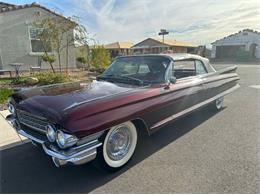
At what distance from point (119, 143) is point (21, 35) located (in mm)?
10867

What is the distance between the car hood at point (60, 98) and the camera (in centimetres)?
256

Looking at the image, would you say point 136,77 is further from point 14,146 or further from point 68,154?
point 14,146

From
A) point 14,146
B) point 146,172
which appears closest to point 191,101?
point 146,172

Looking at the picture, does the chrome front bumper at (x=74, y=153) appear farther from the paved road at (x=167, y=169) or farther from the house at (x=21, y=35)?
the house at (x=21, y=35)

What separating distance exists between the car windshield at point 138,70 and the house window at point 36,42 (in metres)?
8.15

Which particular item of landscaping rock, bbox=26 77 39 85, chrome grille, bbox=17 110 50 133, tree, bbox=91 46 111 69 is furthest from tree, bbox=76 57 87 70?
chrome grille, bbox=17 110 50 133

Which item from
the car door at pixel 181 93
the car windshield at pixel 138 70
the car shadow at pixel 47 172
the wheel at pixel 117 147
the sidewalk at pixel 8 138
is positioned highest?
the car windshield at pixel 138 70

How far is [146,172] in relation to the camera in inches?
115

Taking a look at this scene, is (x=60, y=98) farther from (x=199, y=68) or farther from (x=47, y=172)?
(x=199, y=68)

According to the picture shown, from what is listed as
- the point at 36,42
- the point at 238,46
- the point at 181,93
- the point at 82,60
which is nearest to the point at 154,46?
the point at 238,46

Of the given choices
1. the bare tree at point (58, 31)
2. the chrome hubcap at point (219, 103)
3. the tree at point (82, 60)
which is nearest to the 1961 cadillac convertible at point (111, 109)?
the chrome hubcap at point (219, 103)

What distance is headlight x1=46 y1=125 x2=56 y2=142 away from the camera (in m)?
2.47

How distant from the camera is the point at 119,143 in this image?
10.1 feet

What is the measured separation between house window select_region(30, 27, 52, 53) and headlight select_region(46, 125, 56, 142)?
9.71 meters
